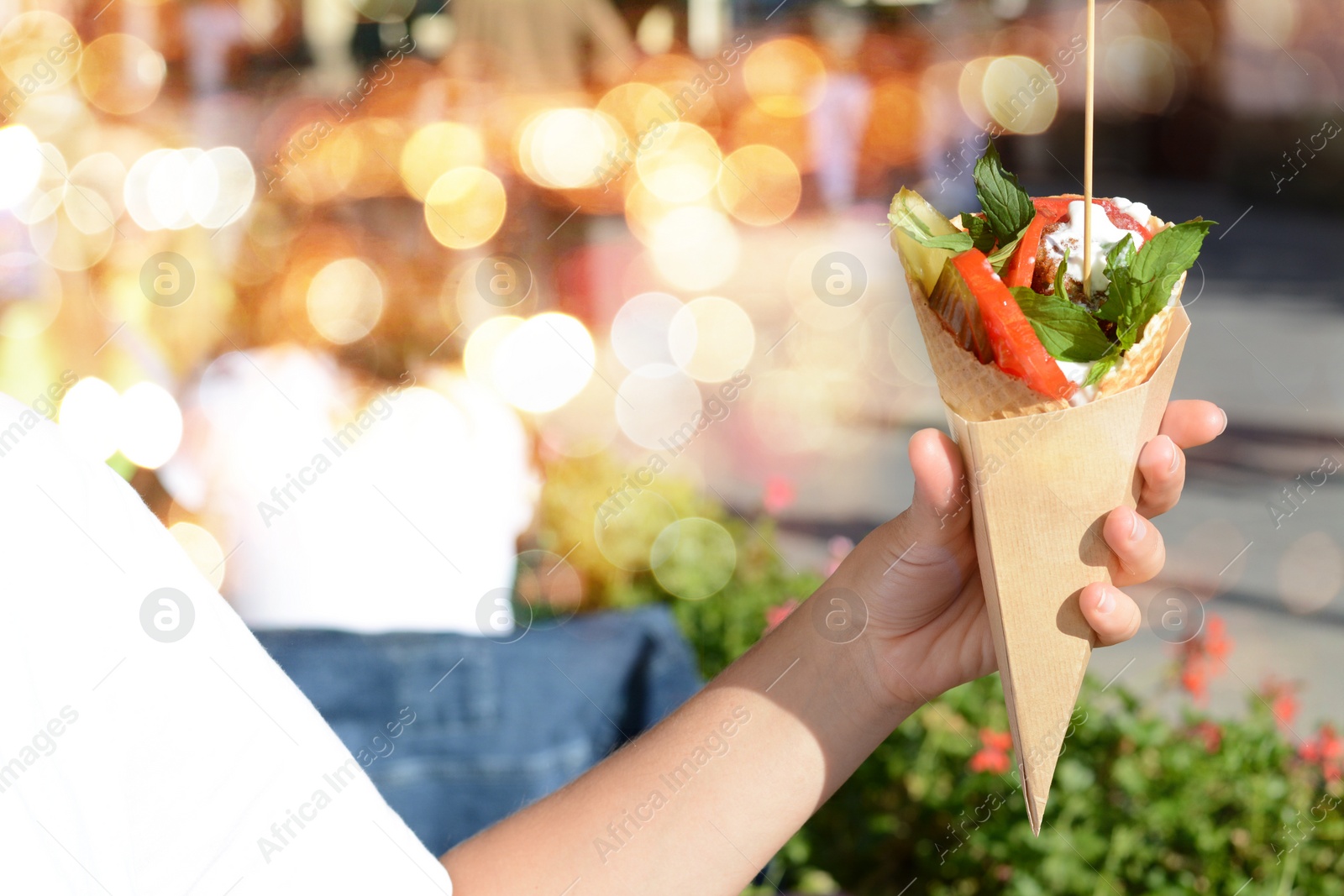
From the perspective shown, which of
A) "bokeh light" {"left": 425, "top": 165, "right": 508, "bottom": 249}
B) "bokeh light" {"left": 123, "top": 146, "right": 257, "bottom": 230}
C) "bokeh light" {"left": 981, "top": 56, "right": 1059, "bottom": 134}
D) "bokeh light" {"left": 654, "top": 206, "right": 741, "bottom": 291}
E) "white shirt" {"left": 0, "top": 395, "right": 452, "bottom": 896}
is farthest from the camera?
"bokeh light" {"left": 981, "top": 56, "right": 1059, "bottom": 134}

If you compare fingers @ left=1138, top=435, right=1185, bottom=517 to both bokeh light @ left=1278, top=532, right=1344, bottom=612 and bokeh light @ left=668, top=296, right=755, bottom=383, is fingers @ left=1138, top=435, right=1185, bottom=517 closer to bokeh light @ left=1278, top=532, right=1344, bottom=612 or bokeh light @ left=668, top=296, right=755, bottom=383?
bokeh light @ left=1278, top=532, right=1344, bottom=612

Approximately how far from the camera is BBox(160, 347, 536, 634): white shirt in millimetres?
2682

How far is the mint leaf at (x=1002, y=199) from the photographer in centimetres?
115

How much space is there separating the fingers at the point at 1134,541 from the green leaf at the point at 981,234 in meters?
0.34

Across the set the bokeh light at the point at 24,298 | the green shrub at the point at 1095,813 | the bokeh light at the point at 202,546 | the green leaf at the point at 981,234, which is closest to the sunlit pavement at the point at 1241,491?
the green shrub at the point at 1095,813

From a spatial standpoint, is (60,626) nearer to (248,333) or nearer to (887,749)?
(887,749)

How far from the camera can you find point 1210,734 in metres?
2.16

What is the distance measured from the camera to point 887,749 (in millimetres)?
2334

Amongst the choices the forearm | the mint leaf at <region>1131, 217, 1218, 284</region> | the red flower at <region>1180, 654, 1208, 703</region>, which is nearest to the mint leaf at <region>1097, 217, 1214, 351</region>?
the mint leaf at <region>1131, 217, 1218, 284</region>

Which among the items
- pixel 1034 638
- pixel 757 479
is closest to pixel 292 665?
pixel 1034 638

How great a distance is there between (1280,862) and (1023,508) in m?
1.27

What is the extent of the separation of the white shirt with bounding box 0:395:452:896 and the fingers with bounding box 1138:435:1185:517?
89cm

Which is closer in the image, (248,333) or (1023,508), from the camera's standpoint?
(1023,508)

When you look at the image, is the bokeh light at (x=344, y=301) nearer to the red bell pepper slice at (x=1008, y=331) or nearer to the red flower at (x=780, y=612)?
the red flower at (x=780, y=612)
